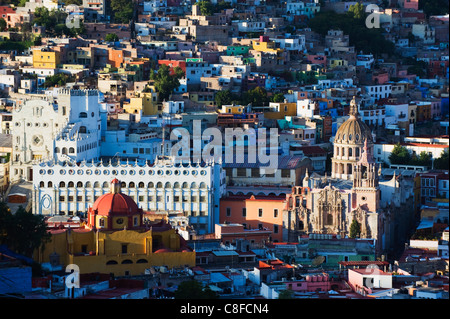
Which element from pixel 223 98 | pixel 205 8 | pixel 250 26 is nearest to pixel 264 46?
pixel 250 26

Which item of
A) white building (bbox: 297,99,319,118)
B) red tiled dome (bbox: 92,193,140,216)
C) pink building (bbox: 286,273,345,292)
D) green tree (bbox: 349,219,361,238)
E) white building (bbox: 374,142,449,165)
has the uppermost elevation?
white building (bbox: 297,99,319,118)

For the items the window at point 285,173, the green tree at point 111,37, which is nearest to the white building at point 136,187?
the window at point 285,173

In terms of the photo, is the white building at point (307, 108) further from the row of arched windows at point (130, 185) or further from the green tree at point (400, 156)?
the row of arched windows at point (130, 185)

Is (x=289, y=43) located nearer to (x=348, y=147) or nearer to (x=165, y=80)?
(x=165, y=80)

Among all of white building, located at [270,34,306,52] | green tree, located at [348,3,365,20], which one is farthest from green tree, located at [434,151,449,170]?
green tree, located at [348,3,365,20]

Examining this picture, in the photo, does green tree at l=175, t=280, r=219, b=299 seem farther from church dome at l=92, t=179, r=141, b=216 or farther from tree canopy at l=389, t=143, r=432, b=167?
tree canopy at l=389, t=143, r=432, b=167

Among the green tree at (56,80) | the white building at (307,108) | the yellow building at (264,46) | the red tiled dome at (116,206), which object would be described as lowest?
the red tiled dome at (116,206)

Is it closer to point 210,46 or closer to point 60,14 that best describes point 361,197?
point 210,46
